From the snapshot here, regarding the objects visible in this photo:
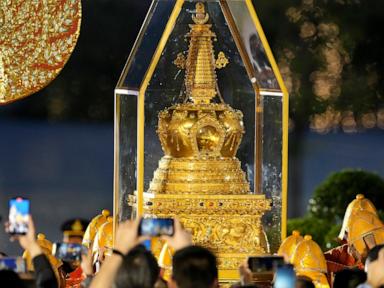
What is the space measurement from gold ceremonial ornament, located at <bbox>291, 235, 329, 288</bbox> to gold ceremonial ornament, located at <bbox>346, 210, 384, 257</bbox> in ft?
1.54

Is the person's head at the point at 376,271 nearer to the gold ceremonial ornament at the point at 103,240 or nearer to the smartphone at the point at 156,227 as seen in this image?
the smartphone at the point at 156,227

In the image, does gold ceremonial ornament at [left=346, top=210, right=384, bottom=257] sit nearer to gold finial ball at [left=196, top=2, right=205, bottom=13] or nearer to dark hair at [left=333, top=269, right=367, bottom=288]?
gold finial ball at [left=196, top=2, right=205, bottom=13]

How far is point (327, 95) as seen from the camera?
83.7ft

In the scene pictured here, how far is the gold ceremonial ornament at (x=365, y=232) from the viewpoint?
56.7 feet

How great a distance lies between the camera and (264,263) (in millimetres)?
14812

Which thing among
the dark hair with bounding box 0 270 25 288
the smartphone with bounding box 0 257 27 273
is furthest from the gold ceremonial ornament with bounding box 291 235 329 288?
the dark hair with bounding box 0 270 25 288

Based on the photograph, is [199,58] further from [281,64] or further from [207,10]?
[281,64]

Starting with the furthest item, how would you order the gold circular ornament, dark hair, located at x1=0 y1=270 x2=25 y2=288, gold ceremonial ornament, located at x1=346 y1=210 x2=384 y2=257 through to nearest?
the gold circular ornament
gold ceremonial ornament, located at x1=346 y1=210 x2=384 y2=257
dark hair, located at x1=0 y1=270 x2=25 y2=288

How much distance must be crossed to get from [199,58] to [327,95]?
8.26 meters

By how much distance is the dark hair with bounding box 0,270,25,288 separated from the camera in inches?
520

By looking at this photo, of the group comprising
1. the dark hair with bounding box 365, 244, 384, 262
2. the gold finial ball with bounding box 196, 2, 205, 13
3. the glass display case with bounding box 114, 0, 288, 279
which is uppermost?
the gold finial ball with bounding box 196, 2, 205, 13

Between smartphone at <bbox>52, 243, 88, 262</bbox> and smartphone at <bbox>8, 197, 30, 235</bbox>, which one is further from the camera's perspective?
smartphone at <bbox>52, 243, 88, 262</bbox>

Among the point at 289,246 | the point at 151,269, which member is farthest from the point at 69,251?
the point at 289,246

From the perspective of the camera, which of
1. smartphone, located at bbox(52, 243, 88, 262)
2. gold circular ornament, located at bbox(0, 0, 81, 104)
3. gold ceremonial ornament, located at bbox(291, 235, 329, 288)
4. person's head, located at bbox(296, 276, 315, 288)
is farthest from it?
gold circular ornament, located at bbox(0, 0, 81, 104)
